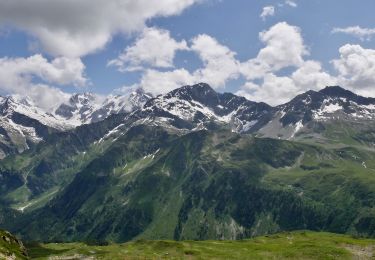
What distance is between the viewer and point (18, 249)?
200m

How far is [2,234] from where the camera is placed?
194 metres

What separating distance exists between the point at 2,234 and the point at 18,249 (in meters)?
9.99
